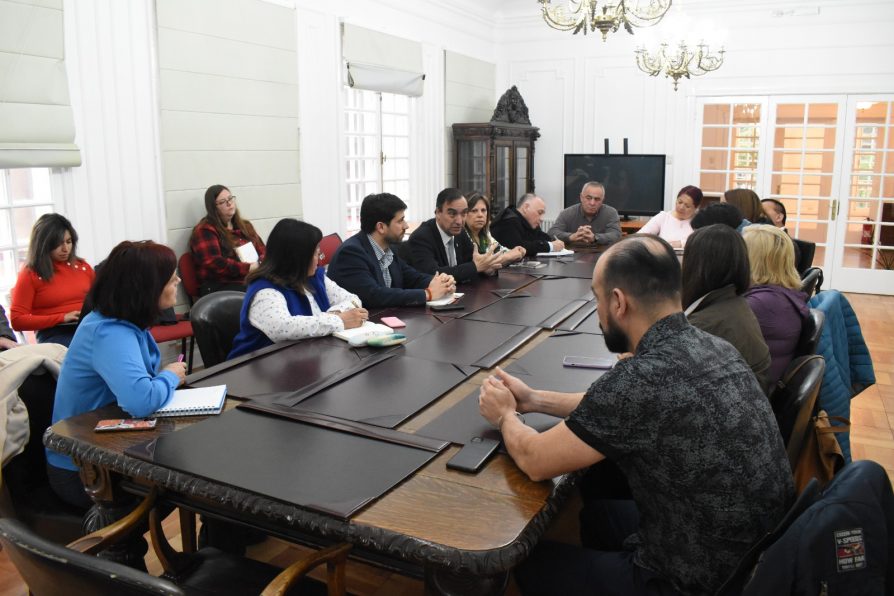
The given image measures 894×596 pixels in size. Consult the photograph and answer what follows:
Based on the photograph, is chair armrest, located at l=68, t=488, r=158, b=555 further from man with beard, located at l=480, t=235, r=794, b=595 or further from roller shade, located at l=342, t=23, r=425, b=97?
roller shade, located at l=342, t=23, r=425, b=97

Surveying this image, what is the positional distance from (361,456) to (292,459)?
16 cm

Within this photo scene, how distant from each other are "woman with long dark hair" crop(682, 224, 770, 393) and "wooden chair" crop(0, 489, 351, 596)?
1340 millimetres

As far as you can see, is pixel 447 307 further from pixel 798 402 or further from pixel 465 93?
pixel 465 93

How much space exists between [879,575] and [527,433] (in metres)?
0.71

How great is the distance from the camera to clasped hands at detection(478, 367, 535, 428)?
5.81 feet

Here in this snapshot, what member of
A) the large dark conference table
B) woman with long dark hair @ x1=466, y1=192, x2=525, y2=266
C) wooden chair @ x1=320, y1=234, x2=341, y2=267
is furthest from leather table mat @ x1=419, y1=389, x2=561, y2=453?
wooden chair @ x1=320, y1=234, x2=341, y2=267

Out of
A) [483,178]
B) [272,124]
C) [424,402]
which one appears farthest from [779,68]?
[424,402]

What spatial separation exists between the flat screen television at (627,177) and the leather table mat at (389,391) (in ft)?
19.5

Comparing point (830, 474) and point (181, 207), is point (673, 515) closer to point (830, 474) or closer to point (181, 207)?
point (830, 474)

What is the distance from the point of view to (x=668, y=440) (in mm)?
1420

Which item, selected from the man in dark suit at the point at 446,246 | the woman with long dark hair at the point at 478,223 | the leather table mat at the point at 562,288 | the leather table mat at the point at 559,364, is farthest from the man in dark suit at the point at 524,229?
the leather table mat at the point at 559,364

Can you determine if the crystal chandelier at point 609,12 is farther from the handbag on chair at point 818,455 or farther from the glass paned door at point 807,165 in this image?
the glass paned door at point 807,165

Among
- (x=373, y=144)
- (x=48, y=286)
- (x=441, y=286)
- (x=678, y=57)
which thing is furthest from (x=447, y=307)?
(x=373, y=144)

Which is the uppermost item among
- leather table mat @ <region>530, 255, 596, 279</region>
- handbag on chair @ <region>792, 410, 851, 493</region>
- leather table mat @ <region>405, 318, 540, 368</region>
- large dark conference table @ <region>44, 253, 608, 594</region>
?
leather table mat @ <region>530, 255, 596, 279</region>
